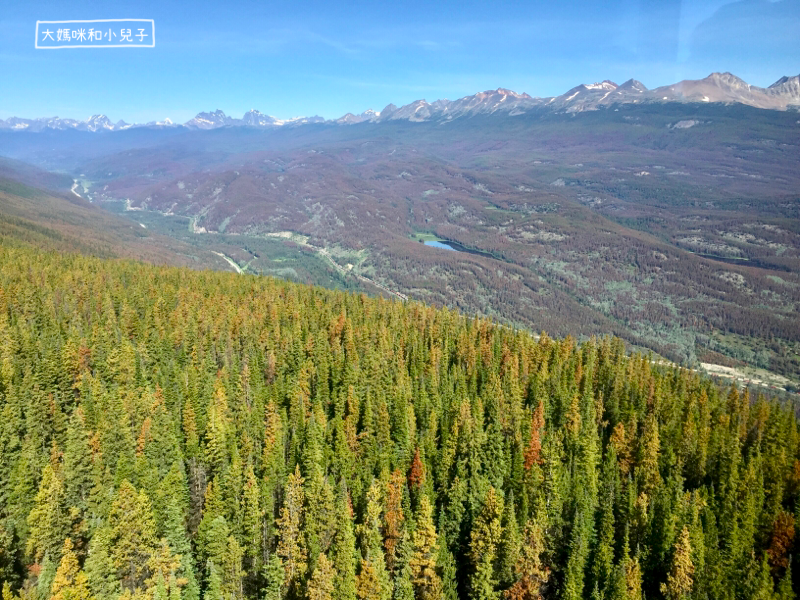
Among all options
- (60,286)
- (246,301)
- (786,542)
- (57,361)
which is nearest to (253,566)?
(57,361)

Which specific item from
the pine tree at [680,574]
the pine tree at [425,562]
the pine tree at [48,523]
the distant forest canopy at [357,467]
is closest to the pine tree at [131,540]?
the distant forest canopy at [357,467]

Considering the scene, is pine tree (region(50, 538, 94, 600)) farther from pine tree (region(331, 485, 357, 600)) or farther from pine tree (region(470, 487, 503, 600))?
pine tree (region(470, 487, 503, 600))

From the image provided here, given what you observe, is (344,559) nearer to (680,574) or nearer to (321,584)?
(321,584)

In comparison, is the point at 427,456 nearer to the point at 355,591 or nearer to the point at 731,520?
the point at 355,591

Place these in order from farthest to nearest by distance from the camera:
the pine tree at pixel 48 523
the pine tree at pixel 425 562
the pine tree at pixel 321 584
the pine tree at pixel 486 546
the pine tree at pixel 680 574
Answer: the pine tree at pixel 680 574 → the pine tree at pixel 425 562 → the pine tree at pixel 486 546 → the pine tree at pixel 48 523 → the pine tree at pixel 321 584

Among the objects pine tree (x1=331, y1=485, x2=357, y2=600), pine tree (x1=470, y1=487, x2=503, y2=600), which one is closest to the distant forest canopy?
pine tree (x1=331, y1=485, x2=357, y2=600)

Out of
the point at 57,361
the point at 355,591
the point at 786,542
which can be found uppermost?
the point at 57,361

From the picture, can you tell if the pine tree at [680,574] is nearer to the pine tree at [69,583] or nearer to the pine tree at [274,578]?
the pine tree at [274,578]

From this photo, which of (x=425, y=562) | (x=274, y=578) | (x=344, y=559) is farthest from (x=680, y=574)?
(x=274, y=578)
